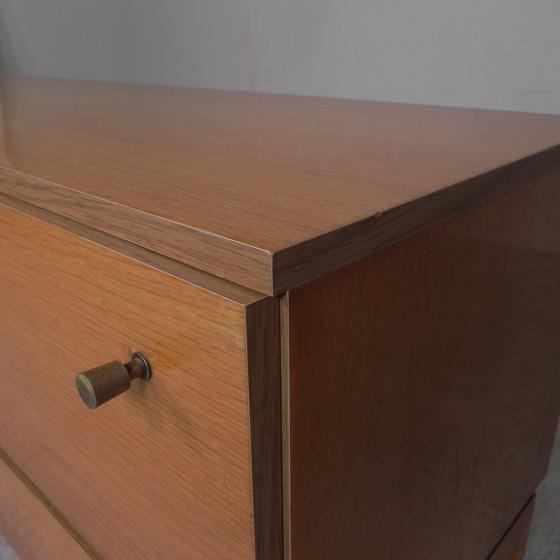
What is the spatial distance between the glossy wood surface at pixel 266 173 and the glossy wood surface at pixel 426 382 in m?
0.02

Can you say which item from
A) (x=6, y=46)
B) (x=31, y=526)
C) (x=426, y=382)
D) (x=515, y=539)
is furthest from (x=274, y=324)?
(x=6, y=46)

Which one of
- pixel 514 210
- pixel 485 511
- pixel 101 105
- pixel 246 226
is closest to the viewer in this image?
pixel 246 226

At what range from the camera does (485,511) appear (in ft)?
1.69

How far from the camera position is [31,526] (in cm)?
53

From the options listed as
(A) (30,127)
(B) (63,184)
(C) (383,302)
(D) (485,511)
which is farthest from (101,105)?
(D) (485,511)

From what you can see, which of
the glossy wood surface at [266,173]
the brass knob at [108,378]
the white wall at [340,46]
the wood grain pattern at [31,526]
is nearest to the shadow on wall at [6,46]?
the white wall at [340,46]

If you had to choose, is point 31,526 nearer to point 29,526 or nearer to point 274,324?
point 29,526

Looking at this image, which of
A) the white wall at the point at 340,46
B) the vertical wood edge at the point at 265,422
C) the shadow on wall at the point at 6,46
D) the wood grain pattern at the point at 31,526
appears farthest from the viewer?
the shadow on wall at the point at 6,46

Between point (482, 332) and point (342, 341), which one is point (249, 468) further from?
point (482, 332)

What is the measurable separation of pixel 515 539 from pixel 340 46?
2.40 feet

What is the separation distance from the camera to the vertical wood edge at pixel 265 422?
222mm

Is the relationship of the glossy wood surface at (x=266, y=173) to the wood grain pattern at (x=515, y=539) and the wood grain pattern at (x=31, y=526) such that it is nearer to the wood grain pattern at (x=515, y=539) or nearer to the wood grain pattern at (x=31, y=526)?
the wood grain pattern at (x=31, y=526)

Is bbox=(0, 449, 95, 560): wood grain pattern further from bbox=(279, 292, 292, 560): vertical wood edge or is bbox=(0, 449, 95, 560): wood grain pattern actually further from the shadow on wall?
the shadow on wall

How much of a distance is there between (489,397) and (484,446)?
5 cm
